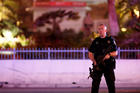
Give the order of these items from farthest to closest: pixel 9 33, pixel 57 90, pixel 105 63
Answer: pixel 9 33, pixel 57 90, pixel 105 63

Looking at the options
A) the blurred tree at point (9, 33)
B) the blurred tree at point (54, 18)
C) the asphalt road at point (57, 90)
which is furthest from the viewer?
the blurred tree at point (54, 18)

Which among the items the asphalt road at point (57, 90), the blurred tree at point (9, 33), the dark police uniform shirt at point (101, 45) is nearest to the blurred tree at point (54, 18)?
the blurred tree at point (9, 33)

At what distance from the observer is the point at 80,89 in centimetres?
955

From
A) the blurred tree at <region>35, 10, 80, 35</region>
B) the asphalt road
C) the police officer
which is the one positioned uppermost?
the blurred tree at <region>35, 10, 80, 35</region>

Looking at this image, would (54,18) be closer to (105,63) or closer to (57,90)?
(57,90)

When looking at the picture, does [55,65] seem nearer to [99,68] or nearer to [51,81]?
[51,81]

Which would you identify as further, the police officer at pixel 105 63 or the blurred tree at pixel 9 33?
the blurred tree at pixel 9 33

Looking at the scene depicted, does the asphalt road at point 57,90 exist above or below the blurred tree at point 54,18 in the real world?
below

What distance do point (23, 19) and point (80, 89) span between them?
17663mm

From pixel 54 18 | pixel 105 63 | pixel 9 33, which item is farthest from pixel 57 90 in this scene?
pixel 54 18

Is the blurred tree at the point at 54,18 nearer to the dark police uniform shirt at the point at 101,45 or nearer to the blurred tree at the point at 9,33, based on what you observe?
the blurred tree at the point at 9,33

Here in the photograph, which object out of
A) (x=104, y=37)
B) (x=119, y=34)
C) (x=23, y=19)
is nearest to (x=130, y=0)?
(x=119, y=34)

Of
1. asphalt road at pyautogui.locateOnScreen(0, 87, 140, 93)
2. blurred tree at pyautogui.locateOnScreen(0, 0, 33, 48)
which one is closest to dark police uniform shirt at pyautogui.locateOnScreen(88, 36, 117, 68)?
asphalt road at pyautogui.locateOnScreen(0, 87, 140, 93)

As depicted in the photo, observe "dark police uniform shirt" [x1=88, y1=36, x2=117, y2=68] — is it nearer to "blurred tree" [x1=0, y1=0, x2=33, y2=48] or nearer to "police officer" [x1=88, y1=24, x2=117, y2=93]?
"police officer" [x1=88, y1=24, x2=117, y2=93]
